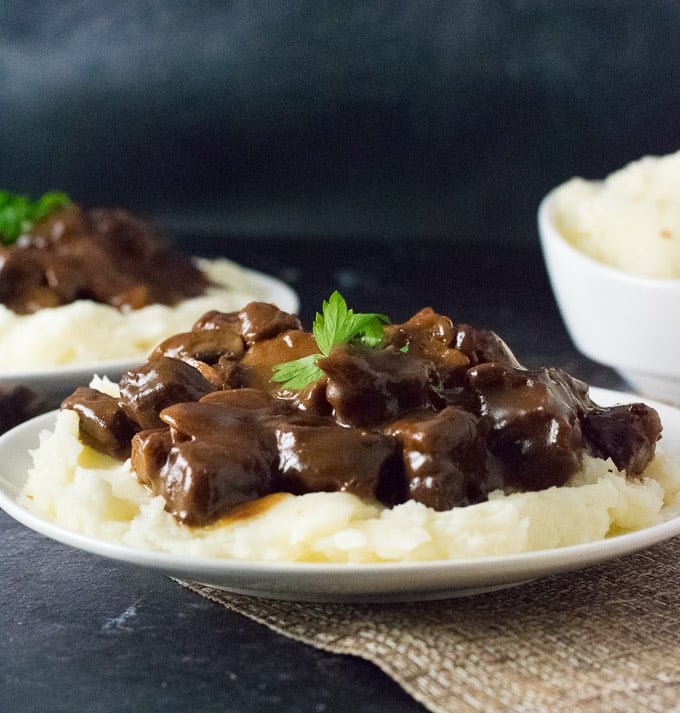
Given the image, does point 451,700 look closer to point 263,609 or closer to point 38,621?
point 263,609

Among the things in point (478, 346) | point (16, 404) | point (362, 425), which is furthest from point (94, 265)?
point (362, 425)

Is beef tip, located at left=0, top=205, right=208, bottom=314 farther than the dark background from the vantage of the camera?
No

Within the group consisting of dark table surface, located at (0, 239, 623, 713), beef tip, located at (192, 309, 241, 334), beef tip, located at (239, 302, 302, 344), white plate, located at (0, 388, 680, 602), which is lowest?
dark table surface, located at (0, 239, 623, 713)

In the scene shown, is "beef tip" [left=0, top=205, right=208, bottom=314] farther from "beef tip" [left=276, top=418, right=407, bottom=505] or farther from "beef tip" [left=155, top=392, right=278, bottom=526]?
"beef tip" [left=276, top=418, right=407, bottom=505]

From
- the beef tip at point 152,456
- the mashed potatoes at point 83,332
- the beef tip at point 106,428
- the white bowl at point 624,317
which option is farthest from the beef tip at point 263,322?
the white bowl at point 624,317

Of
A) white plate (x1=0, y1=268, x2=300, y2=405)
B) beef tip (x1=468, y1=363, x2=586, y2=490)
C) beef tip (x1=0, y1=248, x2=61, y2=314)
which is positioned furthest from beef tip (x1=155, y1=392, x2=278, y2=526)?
beef tip (x1=0, y1=248, x2=61, y2=314)

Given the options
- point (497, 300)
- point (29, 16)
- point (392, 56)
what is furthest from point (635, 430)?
point (29, 16)
